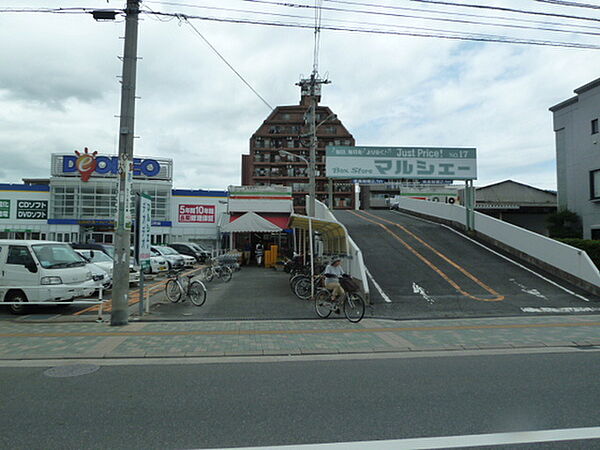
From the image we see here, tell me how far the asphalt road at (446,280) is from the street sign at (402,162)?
2914 mm

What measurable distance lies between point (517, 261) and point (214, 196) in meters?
30.2

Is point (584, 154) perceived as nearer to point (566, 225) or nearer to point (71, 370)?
point (566, 225)

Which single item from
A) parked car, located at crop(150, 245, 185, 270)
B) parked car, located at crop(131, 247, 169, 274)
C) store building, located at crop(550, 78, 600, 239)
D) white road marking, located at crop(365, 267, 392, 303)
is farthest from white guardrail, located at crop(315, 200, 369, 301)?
store building, located at crop(550, 78, 600, 239)

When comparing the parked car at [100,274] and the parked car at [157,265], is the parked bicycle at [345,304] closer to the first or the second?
the parked car at [100,274]

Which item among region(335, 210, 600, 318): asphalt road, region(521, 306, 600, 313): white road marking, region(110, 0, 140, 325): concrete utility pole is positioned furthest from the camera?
region(335, 210, 600, 318): asphalt road

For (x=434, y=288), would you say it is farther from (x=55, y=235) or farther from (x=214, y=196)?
(x=55, y=235)

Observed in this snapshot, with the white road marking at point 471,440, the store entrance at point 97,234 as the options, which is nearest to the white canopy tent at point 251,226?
the white road marking at point 471,440

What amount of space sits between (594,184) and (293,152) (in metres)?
49.1

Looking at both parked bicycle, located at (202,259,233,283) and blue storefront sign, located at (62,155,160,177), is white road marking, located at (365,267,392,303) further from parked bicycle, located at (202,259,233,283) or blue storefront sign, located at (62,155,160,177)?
blue storefront sign, located at (62,155,160,177)

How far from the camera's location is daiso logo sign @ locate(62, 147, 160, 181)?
3762 centimetres

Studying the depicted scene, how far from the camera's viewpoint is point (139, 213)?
31.5 feet

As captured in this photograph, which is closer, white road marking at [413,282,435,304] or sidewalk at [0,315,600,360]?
sidewalk at [0,315,600,360]

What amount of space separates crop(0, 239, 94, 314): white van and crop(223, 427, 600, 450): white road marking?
7.92 metres

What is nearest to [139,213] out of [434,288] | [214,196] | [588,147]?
[434,288]
